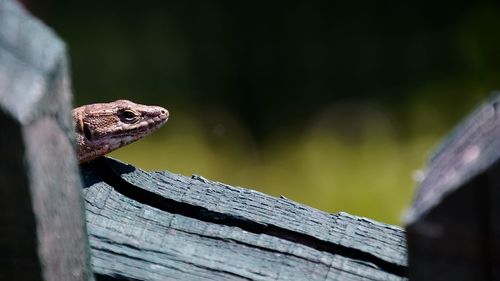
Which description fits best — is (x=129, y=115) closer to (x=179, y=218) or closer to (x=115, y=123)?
(x=115, y=123)

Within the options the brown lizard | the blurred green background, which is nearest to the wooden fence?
the brown lizard

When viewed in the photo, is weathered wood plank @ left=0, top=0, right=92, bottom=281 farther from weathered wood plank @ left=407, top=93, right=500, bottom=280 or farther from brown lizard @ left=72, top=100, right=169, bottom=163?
brown lizard @ left=72, top=100, right=169, bottom=163

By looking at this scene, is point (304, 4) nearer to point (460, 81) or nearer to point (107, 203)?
point (460, 81)

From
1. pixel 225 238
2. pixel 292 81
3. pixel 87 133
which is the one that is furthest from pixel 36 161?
pixel 292 81

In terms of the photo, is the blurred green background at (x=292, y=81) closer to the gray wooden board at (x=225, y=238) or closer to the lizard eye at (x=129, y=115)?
the lizard eye at (x=129, y=115)

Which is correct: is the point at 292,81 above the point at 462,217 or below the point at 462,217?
above

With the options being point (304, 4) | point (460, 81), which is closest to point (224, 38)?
point (304, 4)
